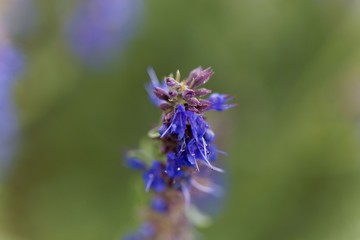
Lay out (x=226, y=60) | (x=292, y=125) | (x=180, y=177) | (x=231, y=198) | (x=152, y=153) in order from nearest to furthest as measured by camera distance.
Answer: (x=180, y=177) → (x=152, y=153) → (x=231, y=198) → (x=292, y=125) → (x=226, y=60)

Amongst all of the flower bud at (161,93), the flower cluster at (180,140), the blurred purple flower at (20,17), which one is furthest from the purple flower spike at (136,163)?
the blurred purple flower at (20,17)

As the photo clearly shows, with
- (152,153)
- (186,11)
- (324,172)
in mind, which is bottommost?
(152,153)

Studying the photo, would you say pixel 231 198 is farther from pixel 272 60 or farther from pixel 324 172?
pixel 272 60

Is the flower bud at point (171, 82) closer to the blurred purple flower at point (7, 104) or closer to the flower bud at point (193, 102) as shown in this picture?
the flower bud at point (193, 102)

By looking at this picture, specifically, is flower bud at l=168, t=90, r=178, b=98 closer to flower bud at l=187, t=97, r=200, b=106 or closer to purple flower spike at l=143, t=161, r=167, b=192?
flower bud at l=187, t=97, r=200, b=106

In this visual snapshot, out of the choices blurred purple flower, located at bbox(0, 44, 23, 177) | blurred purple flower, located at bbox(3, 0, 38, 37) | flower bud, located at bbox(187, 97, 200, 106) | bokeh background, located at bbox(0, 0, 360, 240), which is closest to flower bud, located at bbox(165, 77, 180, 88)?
flower bud, located at bbox(187, 97, 200, 106)

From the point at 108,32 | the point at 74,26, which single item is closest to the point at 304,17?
the point at 108,32
